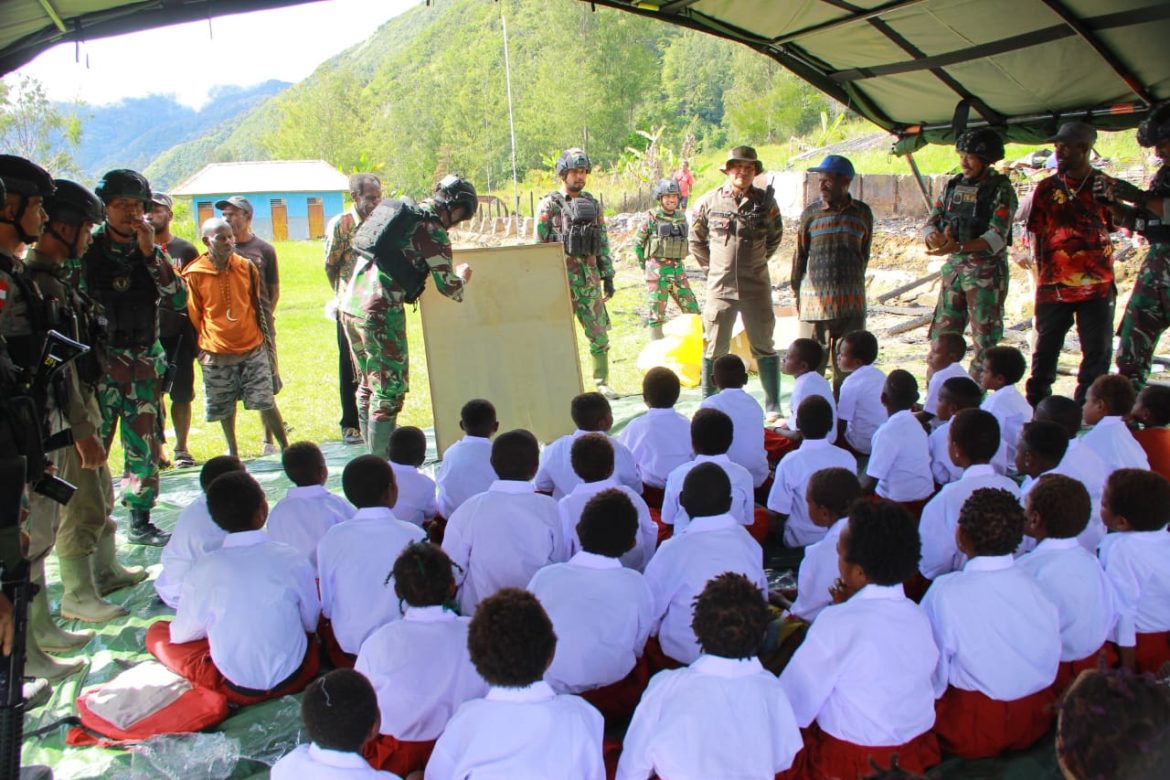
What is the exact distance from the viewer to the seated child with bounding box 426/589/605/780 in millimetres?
2109

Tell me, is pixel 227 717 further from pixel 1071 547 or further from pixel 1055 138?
pixel 1055 138

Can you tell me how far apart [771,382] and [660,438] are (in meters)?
2.32

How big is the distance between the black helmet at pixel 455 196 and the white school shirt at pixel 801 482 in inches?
101

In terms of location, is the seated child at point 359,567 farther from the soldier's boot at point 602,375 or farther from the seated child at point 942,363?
the soldier's boot at point 602,375

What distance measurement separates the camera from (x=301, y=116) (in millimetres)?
73812

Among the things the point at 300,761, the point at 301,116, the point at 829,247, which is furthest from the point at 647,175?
the point at 301,116

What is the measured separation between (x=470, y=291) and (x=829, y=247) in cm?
253

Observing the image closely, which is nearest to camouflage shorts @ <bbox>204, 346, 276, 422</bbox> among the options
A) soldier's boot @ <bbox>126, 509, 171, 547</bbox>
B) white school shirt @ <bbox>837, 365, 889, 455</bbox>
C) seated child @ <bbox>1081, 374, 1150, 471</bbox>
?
soldier's boot @ <bbox>126, 509, 171, 547</bbox>

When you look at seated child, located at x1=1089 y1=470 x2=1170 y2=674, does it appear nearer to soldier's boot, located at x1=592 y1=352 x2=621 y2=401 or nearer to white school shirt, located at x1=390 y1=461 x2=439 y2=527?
white school shirt, located at x1=390 y1=461 x2=439 y2=527

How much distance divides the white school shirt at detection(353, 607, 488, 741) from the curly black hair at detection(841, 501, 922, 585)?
1161 mm

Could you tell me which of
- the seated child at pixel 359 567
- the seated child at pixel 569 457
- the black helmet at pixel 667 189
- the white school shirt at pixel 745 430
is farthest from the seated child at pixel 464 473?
the black helmet at pixel 667 189

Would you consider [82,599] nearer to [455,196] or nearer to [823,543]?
[455,196]

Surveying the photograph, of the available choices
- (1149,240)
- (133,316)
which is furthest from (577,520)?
(1149,240)

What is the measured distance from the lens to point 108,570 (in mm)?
4172
